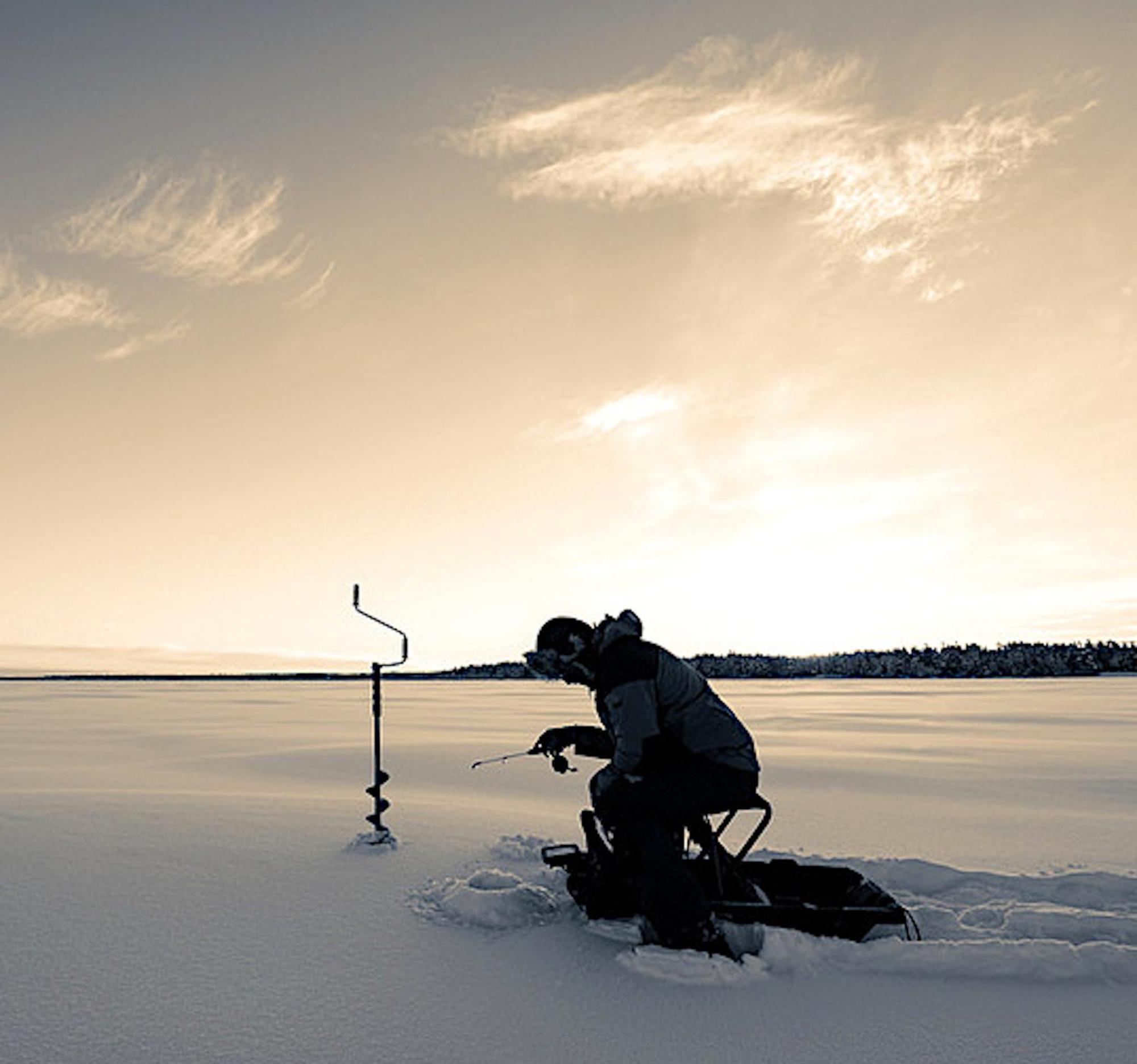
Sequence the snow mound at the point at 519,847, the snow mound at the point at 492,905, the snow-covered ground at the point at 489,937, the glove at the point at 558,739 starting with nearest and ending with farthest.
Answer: the snow-covered ground at the point at 489,937 < the snow mound at the point at 492,905 < the glove at the point at 558,739 < the snow mound at the point at 519,847

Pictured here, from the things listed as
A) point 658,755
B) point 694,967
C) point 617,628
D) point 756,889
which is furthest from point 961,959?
point 617,628

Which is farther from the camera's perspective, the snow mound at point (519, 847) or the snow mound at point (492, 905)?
the snow mound at point (519, 847)

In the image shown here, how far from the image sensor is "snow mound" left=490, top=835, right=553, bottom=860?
8.00 meters

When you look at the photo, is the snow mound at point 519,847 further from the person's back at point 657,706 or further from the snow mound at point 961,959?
the snow mound at point 961,959

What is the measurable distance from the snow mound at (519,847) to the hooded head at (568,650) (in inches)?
119

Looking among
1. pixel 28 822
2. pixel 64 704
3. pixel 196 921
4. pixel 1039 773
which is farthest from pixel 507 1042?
pixel 64 704

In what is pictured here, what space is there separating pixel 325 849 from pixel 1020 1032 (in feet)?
19.0

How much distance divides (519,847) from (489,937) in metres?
2.50

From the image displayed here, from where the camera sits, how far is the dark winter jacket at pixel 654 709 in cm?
520

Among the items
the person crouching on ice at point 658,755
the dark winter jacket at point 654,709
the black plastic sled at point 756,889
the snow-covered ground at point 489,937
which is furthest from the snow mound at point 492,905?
the dark winter jacket at point 654,709

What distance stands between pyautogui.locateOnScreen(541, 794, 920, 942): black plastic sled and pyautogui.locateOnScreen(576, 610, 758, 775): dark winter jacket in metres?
0.41

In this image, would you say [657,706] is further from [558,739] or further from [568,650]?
[558,739]

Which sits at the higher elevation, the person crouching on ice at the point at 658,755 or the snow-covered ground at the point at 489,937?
the person crouching on ice at the point at 658,755

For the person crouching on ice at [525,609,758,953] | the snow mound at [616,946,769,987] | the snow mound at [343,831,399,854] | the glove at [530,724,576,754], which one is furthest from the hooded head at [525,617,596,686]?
the snow mound at [343,831,399,854]
